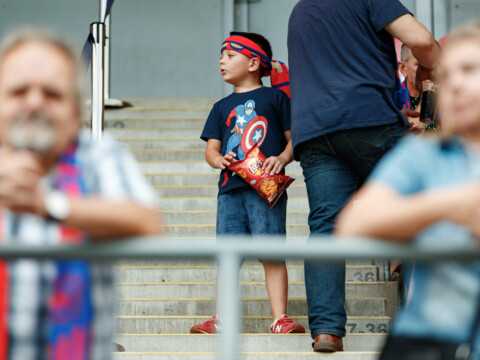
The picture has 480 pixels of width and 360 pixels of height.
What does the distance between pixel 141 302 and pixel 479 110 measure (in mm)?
2522

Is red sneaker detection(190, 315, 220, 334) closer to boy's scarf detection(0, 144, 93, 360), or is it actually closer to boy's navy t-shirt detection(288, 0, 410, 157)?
boy's navy t-shirt detection(288, 0, 410, 157)

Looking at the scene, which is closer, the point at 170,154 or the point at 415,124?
the point at 415,124

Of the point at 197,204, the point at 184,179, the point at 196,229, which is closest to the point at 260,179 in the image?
the point at 196,229

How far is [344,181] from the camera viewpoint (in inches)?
114

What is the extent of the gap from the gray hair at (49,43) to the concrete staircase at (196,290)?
1.46 meters

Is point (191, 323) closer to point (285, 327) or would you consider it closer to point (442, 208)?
point (285, 327)

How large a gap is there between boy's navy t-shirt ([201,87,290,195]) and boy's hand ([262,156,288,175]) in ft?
0.23

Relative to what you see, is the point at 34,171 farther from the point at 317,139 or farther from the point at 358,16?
the point at 358,16

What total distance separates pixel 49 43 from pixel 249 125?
200 cm

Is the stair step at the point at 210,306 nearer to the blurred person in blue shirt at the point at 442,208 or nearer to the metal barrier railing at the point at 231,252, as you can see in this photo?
the blurred person in blue shirt at the point at 442,208

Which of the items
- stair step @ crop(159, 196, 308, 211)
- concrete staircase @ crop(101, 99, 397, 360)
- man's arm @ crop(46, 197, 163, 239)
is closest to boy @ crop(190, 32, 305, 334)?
concrete staircase @ crop(101, 99, 397, 360)

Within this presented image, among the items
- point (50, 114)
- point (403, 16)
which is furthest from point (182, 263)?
point (50, 114)

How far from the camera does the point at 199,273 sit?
158 inches

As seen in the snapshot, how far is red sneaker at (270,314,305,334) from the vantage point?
3197 mm
